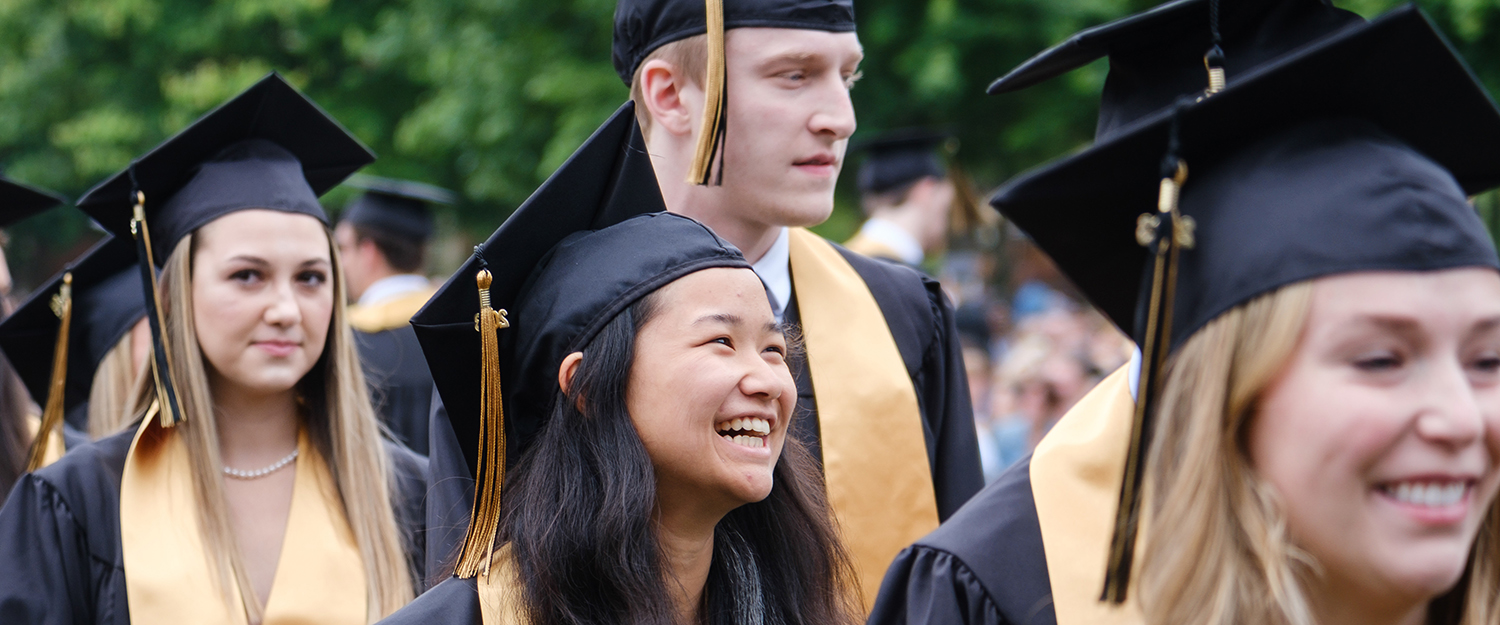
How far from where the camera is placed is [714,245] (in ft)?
8.00

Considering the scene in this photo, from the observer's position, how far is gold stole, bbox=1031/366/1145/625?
199 centimetres

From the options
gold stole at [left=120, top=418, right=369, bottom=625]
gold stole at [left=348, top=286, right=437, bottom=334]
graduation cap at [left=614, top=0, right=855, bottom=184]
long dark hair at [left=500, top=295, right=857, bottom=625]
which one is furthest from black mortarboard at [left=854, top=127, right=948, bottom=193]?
long dark hair at [left=500, top=295, right=857, bottom=625]

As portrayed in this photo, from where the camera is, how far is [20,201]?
4.06 metres

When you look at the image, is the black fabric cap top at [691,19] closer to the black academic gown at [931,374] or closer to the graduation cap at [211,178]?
the black academic gown at [931,374]

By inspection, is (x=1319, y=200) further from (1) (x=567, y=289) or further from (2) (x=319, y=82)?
(2) (x=319, y=82)

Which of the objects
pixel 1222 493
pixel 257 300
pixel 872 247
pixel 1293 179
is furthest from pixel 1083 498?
pixel 872 247

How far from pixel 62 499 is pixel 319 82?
11028 millimetres

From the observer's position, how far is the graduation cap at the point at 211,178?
337 centimetres

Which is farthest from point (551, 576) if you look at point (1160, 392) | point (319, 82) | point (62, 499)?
point (319, 82)

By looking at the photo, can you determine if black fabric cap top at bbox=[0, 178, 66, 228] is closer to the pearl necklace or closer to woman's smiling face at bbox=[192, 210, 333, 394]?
woman's smiling face at bbox=[192, 210, 333, 394]

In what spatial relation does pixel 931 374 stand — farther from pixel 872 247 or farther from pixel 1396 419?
pixel 872 247

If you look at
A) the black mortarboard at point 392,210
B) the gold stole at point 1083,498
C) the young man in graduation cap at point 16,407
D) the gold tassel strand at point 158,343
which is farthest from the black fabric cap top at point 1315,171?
the black mortarboard at point 392,210

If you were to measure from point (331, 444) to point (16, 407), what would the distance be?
57.3 inches

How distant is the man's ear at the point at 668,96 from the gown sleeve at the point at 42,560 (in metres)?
1.63
